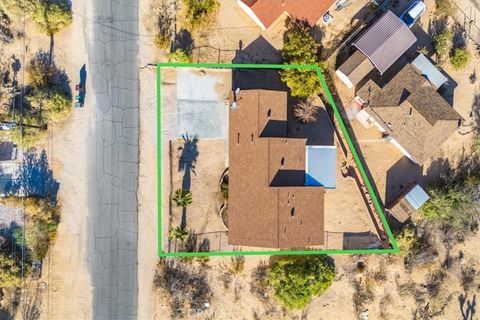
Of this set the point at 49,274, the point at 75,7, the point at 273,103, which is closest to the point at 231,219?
the point at 273,103

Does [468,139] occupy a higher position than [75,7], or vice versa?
[75,7]

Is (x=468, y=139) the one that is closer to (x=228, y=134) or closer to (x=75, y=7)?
(x=228, y=134)

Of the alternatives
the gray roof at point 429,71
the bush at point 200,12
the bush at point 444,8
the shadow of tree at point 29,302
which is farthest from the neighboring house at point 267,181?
the shadow of tree at point 29,302

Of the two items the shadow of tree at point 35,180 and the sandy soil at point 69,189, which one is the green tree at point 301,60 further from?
the shadow of tree at point 35,180

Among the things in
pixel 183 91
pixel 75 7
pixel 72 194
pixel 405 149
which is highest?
pixel 75 7

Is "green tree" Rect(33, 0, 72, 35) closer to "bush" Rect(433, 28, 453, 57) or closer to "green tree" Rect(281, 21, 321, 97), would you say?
"green tree" Rect(281, 21, 321, 97)

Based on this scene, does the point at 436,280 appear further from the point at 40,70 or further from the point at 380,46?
the point at 40,70
